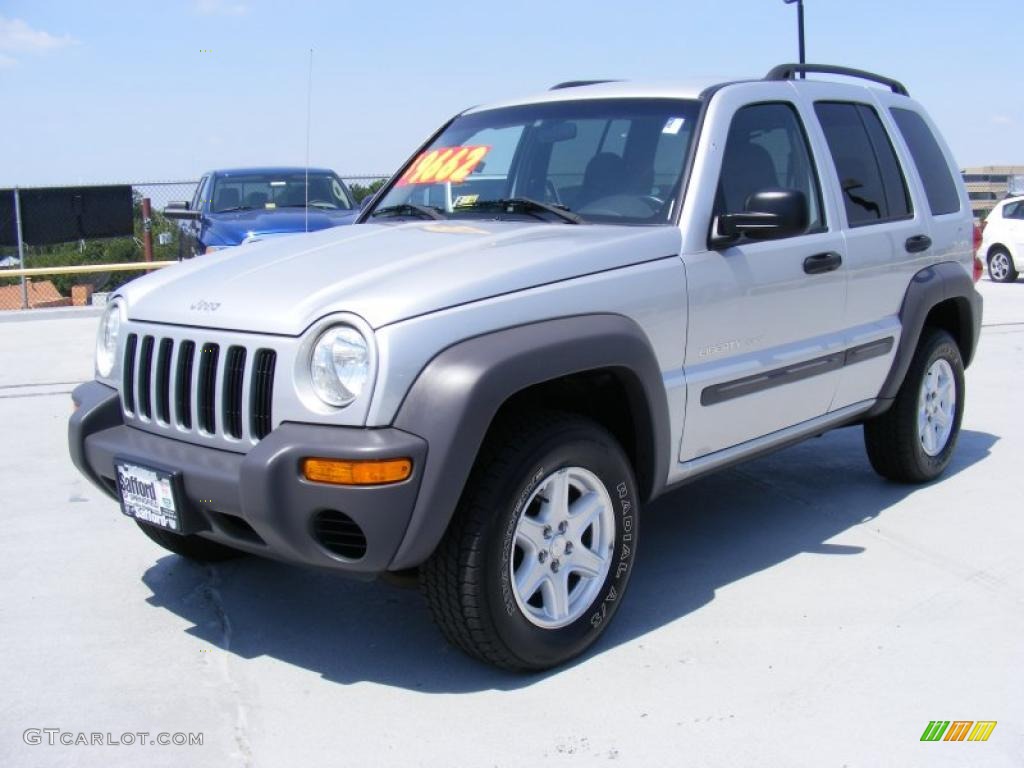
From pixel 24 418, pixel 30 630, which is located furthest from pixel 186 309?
pixel 24 418

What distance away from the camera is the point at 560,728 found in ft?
10.4

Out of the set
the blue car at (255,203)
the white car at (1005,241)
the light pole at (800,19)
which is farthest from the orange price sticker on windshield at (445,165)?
the light pole at (800,19)

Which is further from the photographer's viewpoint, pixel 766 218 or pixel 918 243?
pixel 918 243

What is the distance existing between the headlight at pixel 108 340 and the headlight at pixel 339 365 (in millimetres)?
1067

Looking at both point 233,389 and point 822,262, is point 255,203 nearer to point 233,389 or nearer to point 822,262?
point 822,262

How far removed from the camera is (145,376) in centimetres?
362

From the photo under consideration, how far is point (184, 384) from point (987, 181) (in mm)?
35865

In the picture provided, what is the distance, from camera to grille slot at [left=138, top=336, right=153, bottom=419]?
362cm

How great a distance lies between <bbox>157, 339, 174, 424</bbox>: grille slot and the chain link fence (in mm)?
11636

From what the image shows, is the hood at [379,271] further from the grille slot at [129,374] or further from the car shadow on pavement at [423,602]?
the car shadow on pavement at [423,602]

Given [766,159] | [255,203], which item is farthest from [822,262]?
[255,203]

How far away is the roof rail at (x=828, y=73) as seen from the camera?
4715mm

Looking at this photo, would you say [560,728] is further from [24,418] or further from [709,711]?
[24,418]

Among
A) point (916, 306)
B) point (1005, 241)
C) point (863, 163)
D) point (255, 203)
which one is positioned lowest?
point (1005, 241)
